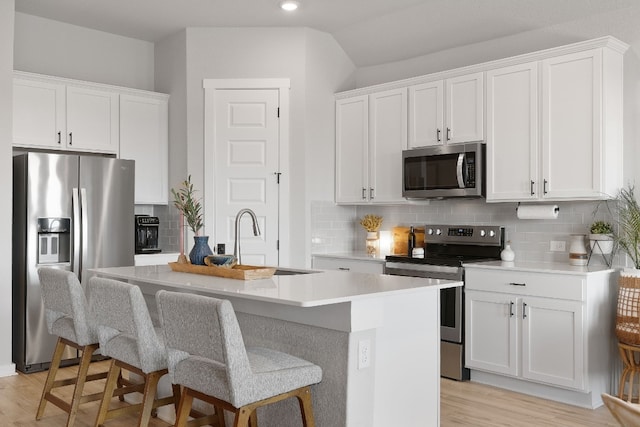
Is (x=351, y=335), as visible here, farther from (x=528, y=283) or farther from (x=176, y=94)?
(x=176, y=94)

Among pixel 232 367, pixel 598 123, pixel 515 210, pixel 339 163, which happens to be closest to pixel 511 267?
pixel 515 210

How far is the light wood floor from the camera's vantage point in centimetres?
366

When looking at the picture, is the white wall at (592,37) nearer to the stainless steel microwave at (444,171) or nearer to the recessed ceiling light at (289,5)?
the stainless steel microwave at (444,171)

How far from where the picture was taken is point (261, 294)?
8.42 feet

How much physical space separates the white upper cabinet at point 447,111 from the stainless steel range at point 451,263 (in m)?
0.76

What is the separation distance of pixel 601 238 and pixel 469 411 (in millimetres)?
1494

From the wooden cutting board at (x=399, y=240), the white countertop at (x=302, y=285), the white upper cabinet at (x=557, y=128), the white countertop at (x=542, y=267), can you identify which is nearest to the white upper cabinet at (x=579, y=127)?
the white upper cabinet at (x=557, y=128)

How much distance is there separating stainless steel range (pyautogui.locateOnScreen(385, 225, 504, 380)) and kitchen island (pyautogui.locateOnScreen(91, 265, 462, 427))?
1.52m

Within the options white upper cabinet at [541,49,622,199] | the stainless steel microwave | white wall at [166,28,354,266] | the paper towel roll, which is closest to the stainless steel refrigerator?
white wall at [166,28,354,266]

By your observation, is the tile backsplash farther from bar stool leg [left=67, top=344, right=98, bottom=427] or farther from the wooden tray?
bar stool leg [left=67, top=344, right=98, bottom=427]

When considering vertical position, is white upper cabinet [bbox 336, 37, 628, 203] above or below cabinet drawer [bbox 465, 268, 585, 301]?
above

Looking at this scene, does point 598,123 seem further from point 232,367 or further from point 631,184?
point 232,367

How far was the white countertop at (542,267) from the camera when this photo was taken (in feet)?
13.2

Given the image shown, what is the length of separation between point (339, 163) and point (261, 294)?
3414mm
